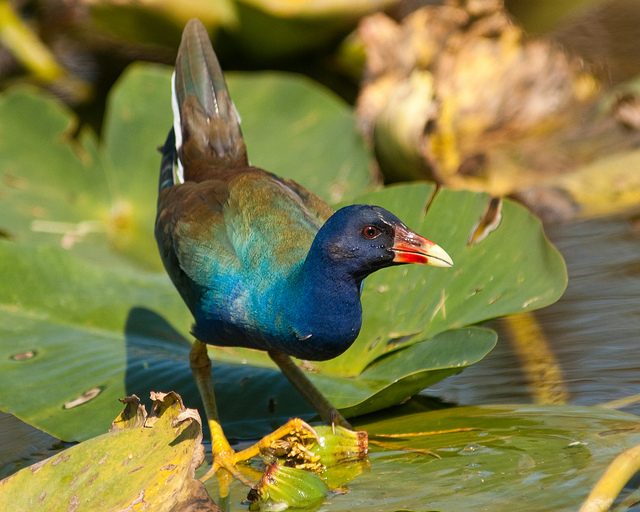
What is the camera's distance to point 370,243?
1724 millimetres

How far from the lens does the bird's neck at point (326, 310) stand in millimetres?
1718

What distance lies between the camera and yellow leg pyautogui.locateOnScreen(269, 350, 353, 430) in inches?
74.9

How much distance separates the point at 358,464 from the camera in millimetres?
1678

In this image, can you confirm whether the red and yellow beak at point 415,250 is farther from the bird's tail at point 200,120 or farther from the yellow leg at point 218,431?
the bird's tail at point 200,120

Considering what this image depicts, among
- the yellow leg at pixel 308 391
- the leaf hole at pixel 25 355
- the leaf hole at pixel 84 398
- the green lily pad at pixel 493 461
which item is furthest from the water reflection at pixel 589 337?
the leaf hole at pixel 25 355

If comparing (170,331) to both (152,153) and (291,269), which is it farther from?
(152,153)

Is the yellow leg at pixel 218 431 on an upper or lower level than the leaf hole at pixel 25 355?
lower

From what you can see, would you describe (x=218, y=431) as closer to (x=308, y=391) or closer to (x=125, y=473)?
(x=308, y=391)

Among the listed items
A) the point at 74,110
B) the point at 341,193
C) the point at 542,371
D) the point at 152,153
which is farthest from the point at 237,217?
the point at 74,110

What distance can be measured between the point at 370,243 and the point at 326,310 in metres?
0.17

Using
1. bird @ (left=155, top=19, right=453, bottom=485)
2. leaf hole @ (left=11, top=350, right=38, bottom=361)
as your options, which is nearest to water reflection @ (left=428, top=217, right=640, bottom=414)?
bird @ (left=155, top=19, right=453, bottom=485)

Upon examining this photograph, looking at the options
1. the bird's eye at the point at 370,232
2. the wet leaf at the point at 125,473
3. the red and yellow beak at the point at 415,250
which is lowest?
the wet leaf at the point at 125,473

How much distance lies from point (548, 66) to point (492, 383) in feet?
7.52

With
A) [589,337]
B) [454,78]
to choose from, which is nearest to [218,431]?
[589,337]
